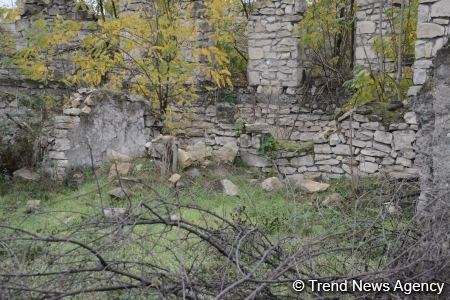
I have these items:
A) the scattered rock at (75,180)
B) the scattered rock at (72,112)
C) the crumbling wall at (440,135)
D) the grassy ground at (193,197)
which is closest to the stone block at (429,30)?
the grassy ground at (193,197)

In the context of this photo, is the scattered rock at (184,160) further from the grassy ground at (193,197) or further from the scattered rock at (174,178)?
the scattered rock at (174,178)

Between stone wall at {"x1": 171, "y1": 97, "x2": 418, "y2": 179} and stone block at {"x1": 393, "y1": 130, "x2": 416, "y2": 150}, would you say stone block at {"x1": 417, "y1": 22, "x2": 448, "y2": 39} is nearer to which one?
stone wall at {"x1": 171, "y1": 97, "x2": 418, "y2": 179}

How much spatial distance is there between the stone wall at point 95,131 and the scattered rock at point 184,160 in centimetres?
116

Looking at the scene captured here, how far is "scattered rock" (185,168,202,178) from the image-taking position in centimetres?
780

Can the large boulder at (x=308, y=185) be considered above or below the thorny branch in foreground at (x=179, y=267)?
below

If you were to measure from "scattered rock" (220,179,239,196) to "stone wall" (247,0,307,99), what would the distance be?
362 cm

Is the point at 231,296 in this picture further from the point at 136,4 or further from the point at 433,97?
the point at 136,4

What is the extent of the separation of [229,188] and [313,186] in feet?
3.98

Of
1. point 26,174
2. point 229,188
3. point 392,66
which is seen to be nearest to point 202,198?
point 229,188

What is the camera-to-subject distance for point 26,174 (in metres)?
8.19

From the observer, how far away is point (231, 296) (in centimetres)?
285

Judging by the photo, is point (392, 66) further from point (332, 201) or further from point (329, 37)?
point (332, 201)

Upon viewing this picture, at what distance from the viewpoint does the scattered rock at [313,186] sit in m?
7.45

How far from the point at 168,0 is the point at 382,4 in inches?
140
